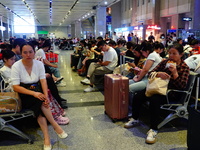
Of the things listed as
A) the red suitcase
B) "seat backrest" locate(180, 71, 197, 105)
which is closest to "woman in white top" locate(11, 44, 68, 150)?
the red suitcase

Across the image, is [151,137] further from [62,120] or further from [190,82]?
[62,120]

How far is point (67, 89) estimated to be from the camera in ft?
19.1

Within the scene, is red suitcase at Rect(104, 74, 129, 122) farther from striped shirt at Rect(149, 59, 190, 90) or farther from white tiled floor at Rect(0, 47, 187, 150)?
striped shirt at Rect(149, 59, 190, 90)

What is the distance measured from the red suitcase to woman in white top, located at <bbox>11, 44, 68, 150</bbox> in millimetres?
925

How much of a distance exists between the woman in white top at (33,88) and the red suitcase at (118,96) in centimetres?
93

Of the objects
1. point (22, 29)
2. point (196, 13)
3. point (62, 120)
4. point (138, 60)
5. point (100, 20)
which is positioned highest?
point (22, 29)

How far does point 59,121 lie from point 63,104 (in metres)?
0.92

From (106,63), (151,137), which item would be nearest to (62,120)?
(151,137)

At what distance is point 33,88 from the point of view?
2914mm

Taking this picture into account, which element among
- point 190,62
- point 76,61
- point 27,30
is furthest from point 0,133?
point 27,30

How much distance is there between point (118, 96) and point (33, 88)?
1.34 metres

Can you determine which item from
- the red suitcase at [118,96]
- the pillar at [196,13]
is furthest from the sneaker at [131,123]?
the pillar at [196,13]

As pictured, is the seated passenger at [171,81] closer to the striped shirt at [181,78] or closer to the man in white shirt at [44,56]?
the striped shirt at [181,78]

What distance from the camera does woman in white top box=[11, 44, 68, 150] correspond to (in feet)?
9.04
